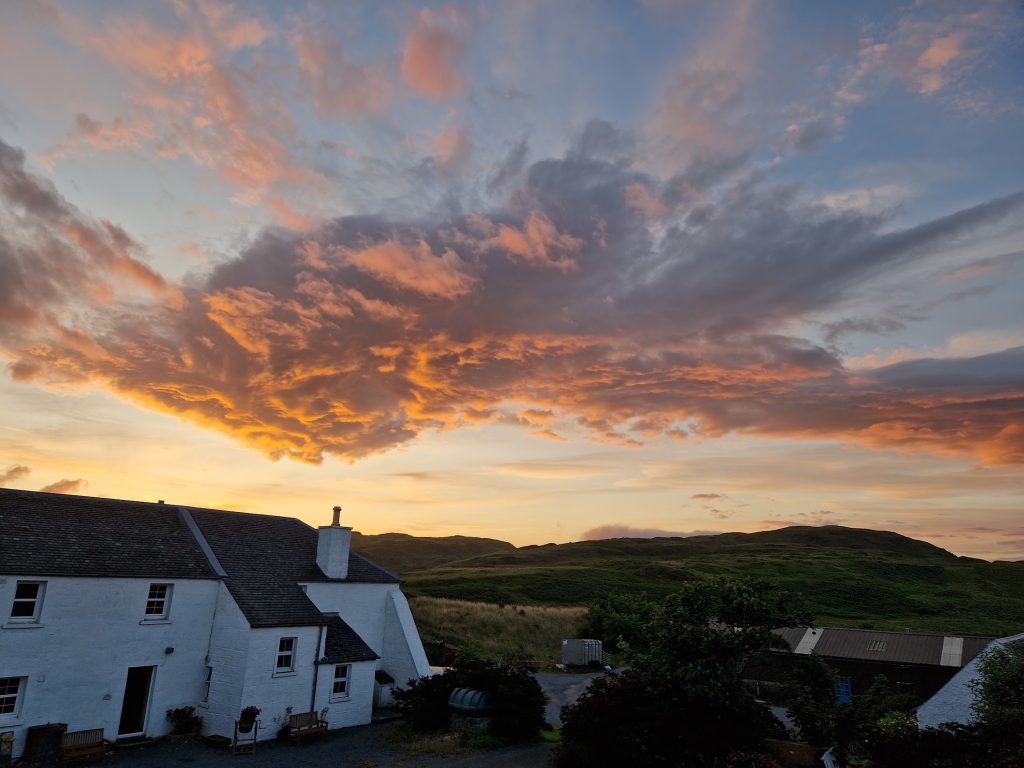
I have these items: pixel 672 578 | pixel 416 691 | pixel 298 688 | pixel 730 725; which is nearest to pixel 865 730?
pixel 730 725

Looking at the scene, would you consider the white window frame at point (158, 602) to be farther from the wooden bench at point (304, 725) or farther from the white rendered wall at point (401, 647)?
the white rendered wall at point (401, 647)

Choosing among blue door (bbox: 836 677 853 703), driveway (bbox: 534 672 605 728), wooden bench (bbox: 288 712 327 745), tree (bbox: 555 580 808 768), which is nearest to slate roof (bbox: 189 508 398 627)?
wooden bench (bbox: 288 712 327 745)

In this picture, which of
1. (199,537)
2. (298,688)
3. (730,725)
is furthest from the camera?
(199,537)

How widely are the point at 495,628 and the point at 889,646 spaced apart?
32.0 m

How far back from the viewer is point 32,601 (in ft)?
77.4

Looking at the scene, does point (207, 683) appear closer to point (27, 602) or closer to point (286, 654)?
point (286, 654)

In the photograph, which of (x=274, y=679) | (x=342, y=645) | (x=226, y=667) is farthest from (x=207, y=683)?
(x=342, y=645)

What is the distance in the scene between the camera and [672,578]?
112 m

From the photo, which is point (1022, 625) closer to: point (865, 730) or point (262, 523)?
point (865, 730)

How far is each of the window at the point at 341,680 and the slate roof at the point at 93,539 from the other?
7.21m

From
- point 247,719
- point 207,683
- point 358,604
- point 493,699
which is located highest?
point 358,604

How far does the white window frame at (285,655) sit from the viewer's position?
27.6m

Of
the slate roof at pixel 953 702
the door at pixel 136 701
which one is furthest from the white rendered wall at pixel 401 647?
the slate roof at pixel 953 702

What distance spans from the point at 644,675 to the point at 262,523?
75.1 ft
